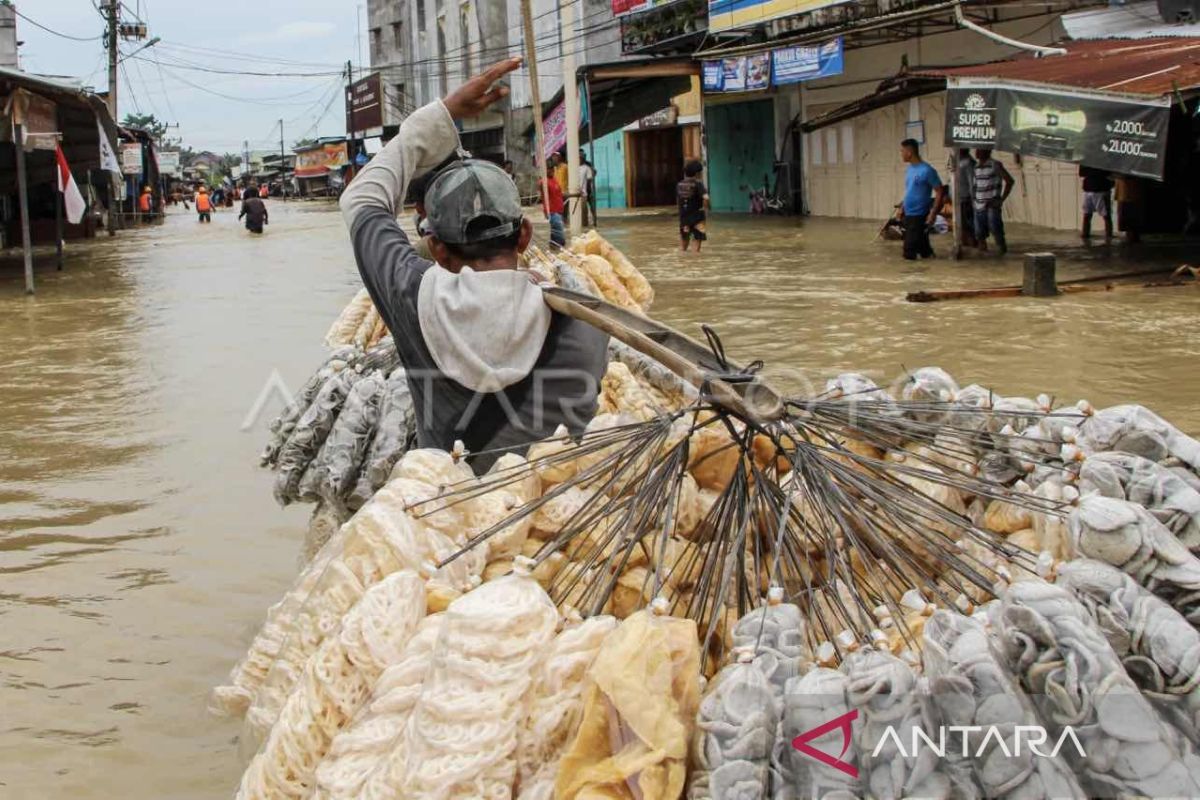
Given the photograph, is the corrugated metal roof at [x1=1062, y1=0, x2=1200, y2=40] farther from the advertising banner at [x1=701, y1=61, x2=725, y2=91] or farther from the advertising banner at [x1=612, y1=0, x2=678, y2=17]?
the advertising banner at [x1=612, y1=0, x2=678, y2=17]

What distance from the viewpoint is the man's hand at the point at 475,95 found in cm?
289

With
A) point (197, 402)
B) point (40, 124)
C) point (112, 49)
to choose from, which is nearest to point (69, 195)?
point (40, 124)

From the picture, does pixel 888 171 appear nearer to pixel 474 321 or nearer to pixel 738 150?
pixel 738 150

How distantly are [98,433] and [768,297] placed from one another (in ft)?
22.9

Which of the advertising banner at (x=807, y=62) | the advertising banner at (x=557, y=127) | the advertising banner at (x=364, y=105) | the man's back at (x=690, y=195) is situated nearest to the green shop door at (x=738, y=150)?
the advertising banner at (x=807, y=62)

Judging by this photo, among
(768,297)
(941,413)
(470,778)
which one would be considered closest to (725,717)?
(470,778)

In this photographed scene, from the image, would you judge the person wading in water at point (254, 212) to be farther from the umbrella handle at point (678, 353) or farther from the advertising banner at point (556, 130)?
the umbrella handle at point (678, 353)

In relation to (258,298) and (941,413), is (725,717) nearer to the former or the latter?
(941,413)

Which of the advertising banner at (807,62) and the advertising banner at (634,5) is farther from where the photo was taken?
the advertising banner at (634,5)

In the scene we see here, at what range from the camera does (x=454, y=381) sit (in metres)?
2.66

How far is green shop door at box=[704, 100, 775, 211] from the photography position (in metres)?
27.2

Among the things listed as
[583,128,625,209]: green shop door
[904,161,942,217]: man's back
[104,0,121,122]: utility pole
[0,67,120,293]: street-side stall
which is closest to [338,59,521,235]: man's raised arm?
[904,161,942,217]: man's back

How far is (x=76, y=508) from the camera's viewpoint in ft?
19.5

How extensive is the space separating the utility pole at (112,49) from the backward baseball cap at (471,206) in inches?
1493
